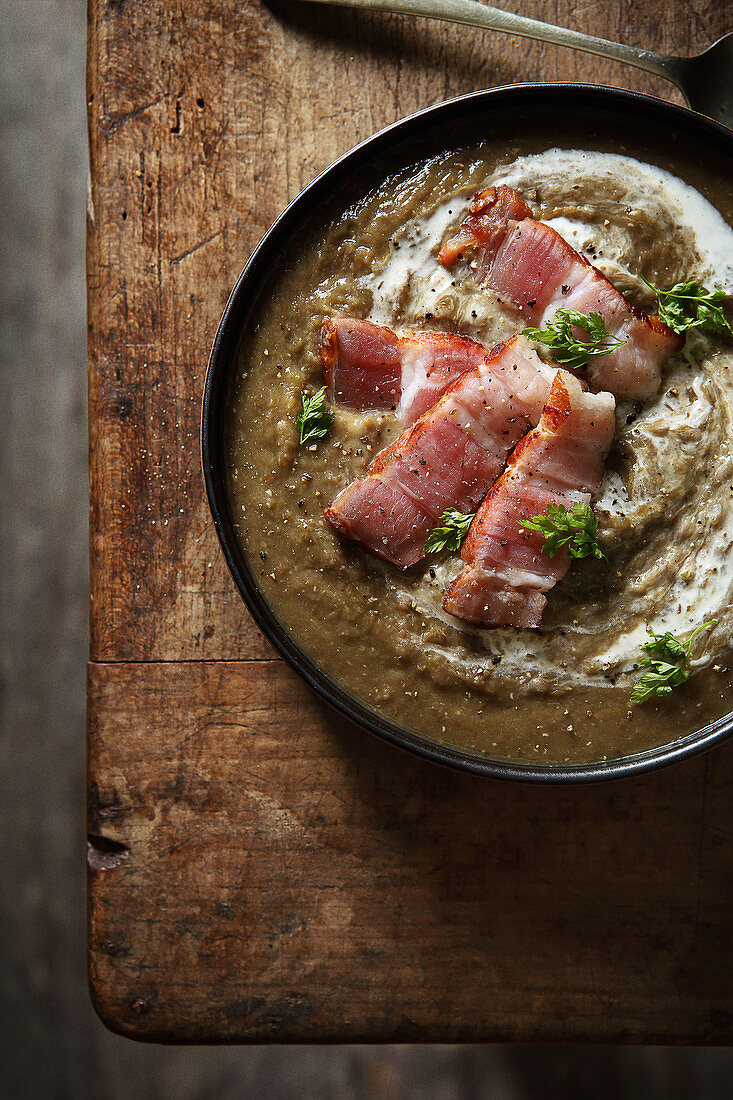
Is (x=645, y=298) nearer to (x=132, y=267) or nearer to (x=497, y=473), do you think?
(x=497, y=473)

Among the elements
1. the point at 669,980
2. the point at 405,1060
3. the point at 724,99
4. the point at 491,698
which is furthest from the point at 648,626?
the point at 405,1060

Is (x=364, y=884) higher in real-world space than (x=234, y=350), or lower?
lower

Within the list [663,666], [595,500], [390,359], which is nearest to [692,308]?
[595,500]

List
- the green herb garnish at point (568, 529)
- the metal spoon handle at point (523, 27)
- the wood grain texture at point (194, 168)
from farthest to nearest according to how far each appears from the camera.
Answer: the wood grain texture at point (194, 168) → the metal spoon handle at point (523, 27) → the green herb garnish at point (568, 529)

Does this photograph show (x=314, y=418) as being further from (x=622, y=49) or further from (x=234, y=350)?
(x=622, y=49)

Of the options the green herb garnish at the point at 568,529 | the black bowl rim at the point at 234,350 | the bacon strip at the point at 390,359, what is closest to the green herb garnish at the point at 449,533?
the green herb garnish at the point at 568,529

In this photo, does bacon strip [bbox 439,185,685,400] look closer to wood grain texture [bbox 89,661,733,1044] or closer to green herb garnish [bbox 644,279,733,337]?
green herb garnish [bbox 644,279,733,337]

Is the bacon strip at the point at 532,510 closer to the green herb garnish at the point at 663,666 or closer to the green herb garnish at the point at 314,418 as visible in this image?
the green herb garnish at the point at 663,666
